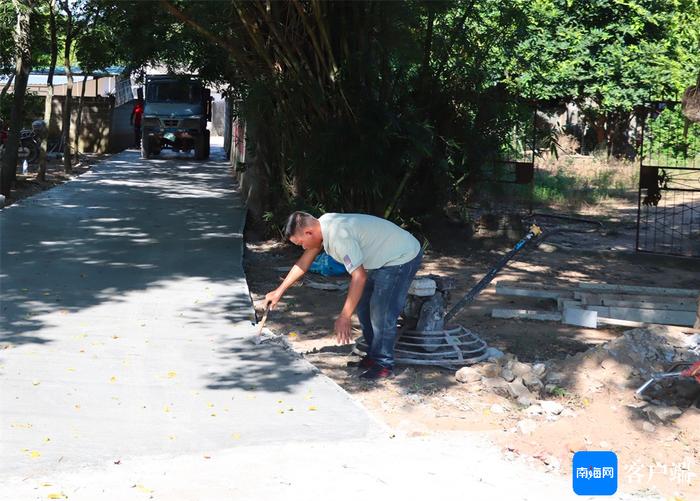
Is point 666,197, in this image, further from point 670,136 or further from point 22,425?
point 22,425

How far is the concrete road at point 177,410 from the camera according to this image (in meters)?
5.29

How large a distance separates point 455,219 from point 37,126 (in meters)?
10.2

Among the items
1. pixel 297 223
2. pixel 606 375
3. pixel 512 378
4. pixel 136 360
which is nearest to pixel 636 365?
pixel 606 375

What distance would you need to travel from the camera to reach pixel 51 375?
7188mm

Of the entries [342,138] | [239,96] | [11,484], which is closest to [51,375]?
[11,484]

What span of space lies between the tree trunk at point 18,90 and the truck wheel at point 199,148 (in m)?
11.1

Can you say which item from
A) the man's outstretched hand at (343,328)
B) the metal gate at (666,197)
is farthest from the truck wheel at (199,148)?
the man's outstretched hand at (343,328)

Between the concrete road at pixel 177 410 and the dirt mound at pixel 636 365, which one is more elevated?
the dirt mound at pixel 636 365

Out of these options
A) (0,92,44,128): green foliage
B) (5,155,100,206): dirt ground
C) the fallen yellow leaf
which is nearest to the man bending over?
the fallen yellow leaf

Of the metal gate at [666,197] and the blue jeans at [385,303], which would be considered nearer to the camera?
the blue jeans at [385,303]

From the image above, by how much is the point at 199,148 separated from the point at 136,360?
75.2 feet

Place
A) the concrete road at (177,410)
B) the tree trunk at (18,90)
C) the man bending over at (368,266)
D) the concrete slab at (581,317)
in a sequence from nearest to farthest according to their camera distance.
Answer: the concrete road at (177,410)
the man bending over at (368,266)
the concrete slab at (581,317)
the tree trunk at (18,90)

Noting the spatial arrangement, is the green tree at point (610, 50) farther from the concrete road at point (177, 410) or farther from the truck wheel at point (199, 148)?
the concrete road at point (177, 410)

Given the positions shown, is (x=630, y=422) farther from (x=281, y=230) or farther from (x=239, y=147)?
(x=239, y=147)
